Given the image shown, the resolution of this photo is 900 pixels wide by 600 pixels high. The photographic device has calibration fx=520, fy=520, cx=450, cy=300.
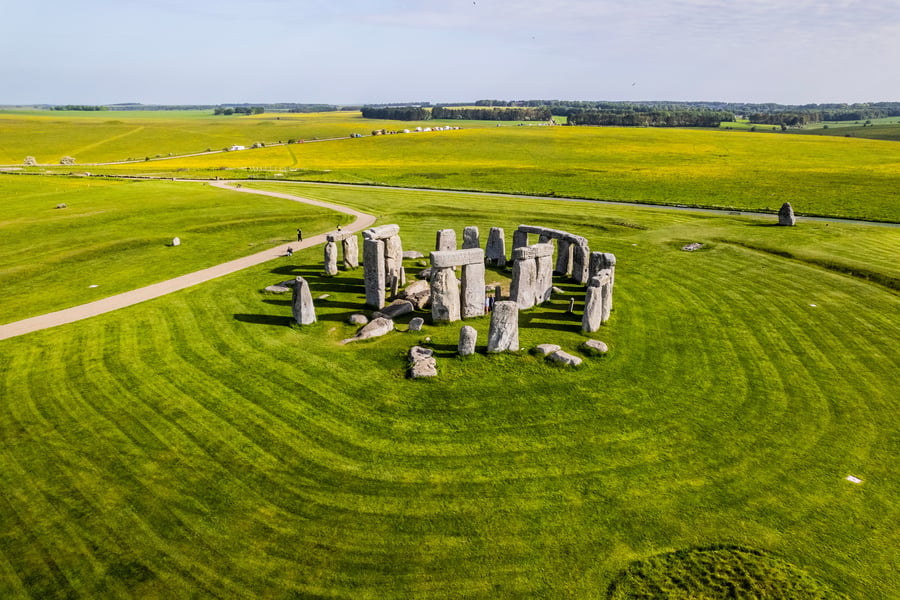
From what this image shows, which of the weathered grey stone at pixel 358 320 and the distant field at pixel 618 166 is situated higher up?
the distant field at pixel 618 166

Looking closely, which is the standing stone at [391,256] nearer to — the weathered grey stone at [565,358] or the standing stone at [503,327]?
the standing stone at [503,327]

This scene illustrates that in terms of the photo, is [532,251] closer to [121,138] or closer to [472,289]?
[472,289]

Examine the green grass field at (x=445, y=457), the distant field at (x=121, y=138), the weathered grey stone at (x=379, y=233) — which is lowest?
the green grass field at (x=445, y=457)

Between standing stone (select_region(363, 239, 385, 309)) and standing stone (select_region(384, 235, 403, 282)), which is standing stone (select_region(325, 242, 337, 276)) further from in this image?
standing stone (select_region(363, 239, 385, 309))

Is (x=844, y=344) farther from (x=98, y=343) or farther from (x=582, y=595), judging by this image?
(x=98, y=343)

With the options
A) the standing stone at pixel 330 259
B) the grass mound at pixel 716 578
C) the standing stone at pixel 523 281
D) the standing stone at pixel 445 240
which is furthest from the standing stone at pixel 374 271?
the grass mound at pixel 716 578

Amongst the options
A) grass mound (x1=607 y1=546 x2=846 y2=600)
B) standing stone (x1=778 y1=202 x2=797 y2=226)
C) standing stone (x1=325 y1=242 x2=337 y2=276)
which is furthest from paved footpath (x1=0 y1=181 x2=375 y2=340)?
standing stone (x1=778 y1=202 x2=797 y2=226)

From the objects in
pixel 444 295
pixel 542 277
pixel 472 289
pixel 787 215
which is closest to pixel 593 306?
pixel 542 277

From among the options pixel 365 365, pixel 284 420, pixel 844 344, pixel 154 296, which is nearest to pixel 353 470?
pixel 284 420
